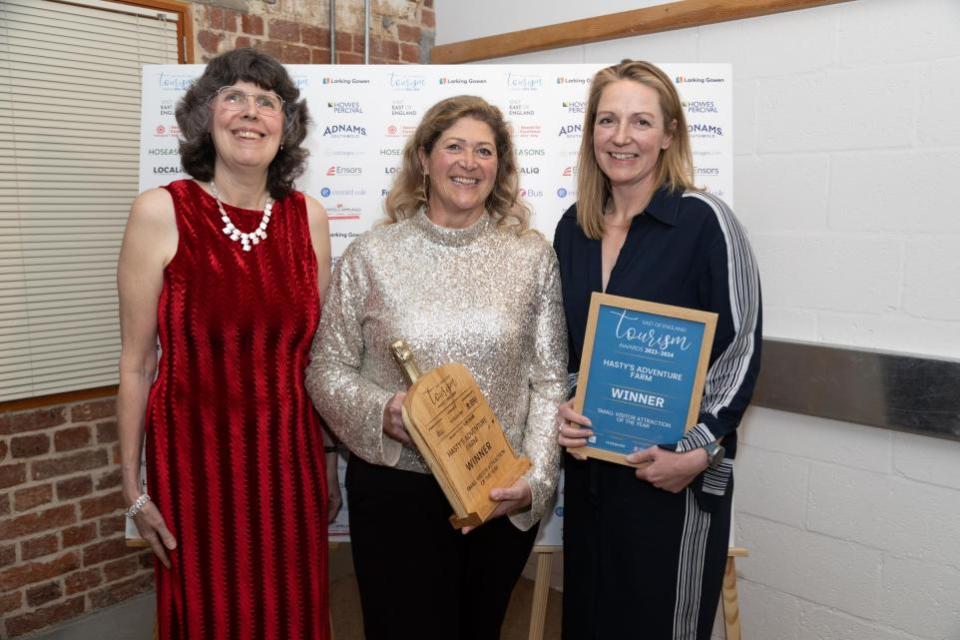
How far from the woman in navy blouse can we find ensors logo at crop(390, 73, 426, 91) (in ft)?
2.61

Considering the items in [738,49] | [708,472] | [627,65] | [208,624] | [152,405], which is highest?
[738,49]

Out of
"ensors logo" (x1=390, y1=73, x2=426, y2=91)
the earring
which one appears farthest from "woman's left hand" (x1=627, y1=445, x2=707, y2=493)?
"ensors logo" (x1=390, y1=73, x2=426, y2=91)

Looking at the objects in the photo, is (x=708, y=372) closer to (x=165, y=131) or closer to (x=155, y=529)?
(x=155, y=529)

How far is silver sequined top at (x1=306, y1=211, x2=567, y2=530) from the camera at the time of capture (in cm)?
171

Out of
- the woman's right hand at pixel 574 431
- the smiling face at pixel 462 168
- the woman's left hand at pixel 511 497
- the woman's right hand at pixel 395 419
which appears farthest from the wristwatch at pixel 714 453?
the smiling face at pixel 462 168

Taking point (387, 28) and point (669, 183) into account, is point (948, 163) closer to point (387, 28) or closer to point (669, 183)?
point (669, 183)

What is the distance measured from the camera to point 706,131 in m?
2.28

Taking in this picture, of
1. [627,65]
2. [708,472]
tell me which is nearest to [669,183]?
[627,65]

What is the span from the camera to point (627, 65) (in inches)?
68.4

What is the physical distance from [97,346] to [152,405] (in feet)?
4.08

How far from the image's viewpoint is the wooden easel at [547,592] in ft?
6.94

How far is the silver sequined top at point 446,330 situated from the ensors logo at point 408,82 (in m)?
0.75

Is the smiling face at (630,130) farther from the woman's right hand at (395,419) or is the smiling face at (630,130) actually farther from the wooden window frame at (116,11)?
the wooden window frame at (116,11)

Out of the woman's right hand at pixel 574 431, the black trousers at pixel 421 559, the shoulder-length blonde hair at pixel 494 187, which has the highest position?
the shoulder-length blonde hair at pixel 494 187
